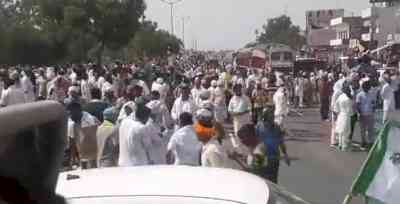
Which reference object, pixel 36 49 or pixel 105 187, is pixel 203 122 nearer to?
pixel 105 187

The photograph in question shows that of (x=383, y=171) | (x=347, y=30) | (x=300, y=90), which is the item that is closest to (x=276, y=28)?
(x=347, y=30)

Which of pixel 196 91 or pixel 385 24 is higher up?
pixel 385 24

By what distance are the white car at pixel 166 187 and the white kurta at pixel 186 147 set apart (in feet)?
15.7

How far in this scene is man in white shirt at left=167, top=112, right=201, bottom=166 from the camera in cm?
834

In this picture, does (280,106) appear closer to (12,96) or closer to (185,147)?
(12,96)

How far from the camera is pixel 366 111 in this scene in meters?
16.3

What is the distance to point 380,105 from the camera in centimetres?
1855

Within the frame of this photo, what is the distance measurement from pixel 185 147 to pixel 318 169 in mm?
5345

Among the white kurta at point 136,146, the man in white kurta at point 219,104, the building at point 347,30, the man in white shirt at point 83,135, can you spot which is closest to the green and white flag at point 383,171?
the white kurta at point 136,146

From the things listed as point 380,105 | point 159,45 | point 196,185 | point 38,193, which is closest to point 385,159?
point 196,185

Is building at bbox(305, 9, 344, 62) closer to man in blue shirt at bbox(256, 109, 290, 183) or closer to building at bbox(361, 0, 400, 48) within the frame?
building at bbox(361, 0, 400, 48)

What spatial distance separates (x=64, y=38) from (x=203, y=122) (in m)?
39.8

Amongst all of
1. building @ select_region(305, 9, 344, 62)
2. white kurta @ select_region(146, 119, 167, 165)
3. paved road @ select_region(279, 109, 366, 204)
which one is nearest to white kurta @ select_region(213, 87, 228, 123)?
paved road @ select_region(279, 109, 366, 204)

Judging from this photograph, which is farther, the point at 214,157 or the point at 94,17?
the point at 94,17
